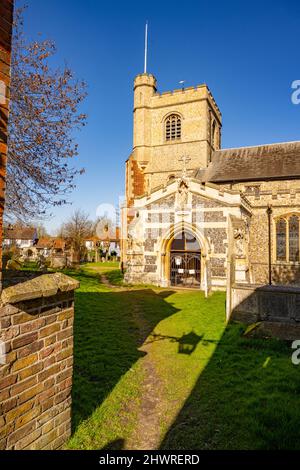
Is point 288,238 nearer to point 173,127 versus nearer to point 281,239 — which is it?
point 281,239

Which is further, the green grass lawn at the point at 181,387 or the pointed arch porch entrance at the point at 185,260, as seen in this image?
the pointed arch porch entrance at the point at 185,260

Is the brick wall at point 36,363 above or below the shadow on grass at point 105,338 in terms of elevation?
above

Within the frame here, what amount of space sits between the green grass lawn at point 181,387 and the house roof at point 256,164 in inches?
577

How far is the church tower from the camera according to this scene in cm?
2514

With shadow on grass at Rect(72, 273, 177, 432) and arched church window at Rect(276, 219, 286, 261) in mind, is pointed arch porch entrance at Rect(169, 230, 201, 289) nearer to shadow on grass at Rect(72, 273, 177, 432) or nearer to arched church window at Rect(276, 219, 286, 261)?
shadow on grass at Rect(72, 273, 177, 432)

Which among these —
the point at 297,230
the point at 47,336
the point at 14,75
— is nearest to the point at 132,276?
the point at 297,230

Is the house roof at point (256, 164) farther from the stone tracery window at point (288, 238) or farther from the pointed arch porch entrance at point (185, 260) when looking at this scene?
the pointed arch porch entrance at point (185, 260)

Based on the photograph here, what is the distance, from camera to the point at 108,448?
3531mm

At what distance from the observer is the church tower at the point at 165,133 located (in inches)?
990

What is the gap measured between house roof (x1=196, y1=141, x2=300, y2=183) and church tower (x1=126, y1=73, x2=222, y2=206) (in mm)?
1778

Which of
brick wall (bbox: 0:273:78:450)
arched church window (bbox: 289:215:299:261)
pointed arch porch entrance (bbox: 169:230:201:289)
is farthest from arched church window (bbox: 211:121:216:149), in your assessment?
brick wall (bbox: 0:273:78:450)

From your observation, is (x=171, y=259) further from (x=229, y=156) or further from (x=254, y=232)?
(x=229, y=156)

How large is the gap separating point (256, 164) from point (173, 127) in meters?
8.90

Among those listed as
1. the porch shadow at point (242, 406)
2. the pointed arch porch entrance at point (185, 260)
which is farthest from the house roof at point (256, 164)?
the porch shadow at point (242, 406)
